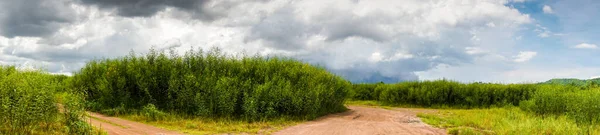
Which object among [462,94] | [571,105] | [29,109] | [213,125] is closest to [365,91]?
[462,94]

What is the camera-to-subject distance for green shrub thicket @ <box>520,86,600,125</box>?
17.8 meters

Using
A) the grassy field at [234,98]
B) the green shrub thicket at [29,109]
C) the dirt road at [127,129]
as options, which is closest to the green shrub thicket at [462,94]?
the grassy field at [234,98]

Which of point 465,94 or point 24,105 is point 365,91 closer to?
point 465,94

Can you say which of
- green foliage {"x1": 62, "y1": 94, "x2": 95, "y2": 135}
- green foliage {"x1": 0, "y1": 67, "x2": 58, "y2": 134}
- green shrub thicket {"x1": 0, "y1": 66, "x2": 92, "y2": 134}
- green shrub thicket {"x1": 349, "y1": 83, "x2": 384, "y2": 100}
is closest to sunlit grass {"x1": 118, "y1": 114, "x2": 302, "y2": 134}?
green foliage {"x1": 62, "y1": 94, "x2": 95, "y2": 135}

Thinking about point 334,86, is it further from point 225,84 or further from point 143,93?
point 143,93

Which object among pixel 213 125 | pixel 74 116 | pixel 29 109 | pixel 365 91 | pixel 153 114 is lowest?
pixel 213 125

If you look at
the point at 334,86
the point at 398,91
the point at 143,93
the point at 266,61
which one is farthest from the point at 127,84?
the point at 398,91

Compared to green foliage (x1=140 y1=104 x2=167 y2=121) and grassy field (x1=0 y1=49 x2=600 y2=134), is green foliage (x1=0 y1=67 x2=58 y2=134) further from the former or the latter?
green foliage (x1=140 y1=104 x2=167 y2=121)

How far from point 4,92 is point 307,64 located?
13.6 metres

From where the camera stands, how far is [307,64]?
22.2 meters

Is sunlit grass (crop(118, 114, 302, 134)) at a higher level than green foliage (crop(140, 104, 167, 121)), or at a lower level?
lower

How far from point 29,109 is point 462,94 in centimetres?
2575

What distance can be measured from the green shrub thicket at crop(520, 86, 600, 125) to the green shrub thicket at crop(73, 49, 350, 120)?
32.5ft

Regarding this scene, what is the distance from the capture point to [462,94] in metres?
29.8
